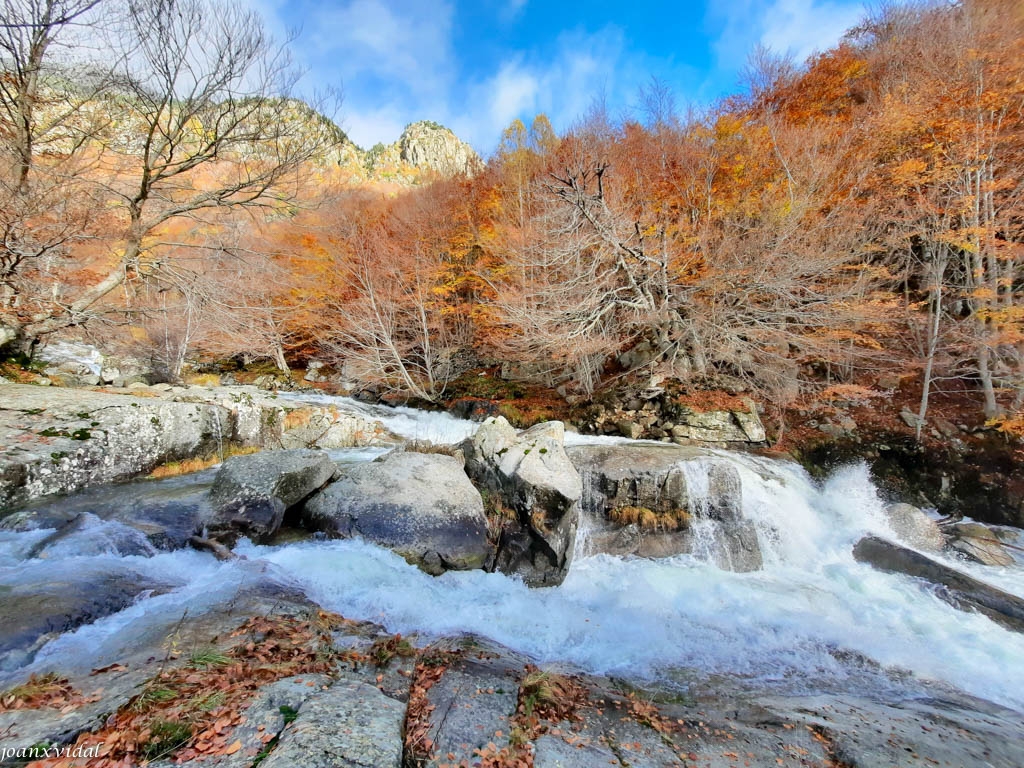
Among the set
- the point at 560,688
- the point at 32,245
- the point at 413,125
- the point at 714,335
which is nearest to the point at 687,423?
the point at 714,335

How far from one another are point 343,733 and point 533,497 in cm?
436

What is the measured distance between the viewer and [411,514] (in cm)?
577

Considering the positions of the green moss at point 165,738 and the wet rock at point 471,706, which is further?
the wet rock at point 471,706

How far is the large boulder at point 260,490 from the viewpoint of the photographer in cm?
535

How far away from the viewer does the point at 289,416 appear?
1028cm

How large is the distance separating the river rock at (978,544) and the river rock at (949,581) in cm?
119

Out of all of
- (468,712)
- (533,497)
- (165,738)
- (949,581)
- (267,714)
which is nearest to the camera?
(165,738)

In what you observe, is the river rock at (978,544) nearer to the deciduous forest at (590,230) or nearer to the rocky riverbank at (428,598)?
the rocky riverbank at (428,598)

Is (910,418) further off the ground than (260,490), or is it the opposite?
(910,418)

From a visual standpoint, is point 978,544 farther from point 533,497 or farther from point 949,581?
point 533,497

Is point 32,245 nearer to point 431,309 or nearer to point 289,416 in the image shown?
point 289,416

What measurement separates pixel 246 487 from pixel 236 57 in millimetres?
6410

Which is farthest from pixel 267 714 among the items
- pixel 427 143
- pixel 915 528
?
pixel 427 143

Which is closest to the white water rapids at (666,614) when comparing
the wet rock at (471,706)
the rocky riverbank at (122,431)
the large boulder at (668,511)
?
the large boulder at (668,511)
